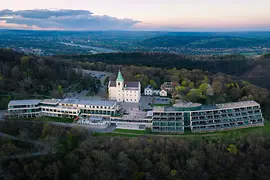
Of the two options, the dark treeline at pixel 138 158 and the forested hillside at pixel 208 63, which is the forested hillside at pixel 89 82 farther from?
the forested hillside at pixel 208 63

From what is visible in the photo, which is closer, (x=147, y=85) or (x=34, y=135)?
(x=34, y=135)

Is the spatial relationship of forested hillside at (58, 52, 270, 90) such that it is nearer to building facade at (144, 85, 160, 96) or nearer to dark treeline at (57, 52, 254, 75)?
dark treeline at (57, 52, 254, 75)

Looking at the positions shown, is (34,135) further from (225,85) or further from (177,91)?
(225,85)

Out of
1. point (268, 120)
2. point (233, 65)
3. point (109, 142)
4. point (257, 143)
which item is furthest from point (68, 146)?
point (233, 65)

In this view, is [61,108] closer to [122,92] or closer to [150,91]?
[122,92]

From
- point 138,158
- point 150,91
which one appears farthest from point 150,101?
point 138,158

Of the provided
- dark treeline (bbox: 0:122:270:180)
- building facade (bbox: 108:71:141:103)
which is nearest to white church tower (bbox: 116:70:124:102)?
building facade (bbox: 108:71:141:103)
